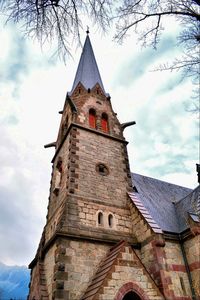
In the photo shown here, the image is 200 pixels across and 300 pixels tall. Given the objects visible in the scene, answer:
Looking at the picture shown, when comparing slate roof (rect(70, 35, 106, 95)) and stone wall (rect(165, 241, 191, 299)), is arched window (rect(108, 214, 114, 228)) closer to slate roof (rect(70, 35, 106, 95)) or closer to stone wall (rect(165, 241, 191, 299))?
stone wall (rect(165, 241, 191, 299))

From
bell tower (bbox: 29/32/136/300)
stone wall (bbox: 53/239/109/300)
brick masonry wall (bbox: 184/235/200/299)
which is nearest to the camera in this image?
stone wall (bbox: 53/239/109/300)

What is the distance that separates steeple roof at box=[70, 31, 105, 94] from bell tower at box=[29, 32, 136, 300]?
A: 1.64 metres

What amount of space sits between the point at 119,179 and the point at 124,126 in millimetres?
4769

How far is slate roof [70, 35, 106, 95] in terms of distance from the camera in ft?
63.5

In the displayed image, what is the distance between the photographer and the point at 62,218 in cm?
1002

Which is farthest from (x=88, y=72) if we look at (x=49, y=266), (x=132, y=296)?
(x=132, y=296)

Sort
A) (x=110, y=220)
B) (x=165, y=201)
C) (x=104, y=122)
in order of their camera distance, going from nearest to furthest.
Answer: (x=110, y=220) < (x=165, y=201) < (x=104, y=122)

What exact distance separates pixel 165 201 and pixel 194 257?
16.9 feet

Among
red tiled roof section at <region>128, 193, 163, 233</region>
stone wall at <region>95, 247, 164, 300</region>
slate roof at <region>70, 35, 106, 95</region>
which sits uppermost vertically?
slate roof at <region>70, 35, 106, 95</region>

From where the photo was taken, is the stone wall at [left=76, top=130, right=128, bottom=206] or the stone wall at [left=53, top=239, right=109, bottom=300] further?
the stone wall at [left=76, top=130, right=128, bottom=206]

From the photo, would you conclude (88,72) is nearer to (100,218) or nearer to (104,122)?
(104,122)

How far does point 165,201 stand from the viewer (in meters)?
15.6

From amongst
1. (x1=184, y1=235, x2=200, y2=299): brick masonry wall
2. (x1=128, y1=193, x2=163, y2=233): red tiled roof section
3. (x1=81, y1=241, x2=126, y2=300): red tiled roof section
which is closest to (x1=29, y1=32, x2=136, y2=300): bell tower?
(x1=81, y1=241, x2=126, y2=300): red tiled roof section

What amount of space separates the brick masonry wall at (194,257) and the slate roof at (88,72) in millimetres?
12601
